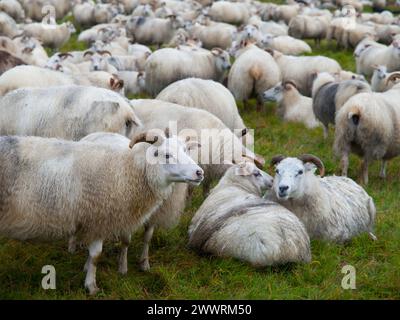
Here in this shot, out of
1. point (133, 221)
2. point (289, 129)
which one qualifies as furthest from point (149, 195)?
point (289, 129)

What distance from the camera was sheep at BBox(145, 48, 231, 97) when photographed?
11.9 m

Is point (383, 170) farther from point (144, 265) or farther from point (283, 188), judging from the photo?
point (144, 265)

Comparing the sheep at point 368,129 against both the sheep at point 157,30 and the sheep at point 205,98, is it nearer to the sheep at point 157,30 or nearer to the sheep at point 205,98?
the sheep at point 205,98

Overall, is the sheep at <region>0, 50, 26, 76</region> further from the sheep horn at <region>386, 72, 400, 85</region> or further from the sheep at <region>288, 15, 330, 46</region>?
the sheep at <region>288, 15, 330, 46</region>

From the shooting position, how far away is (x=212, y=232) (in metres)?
5.74

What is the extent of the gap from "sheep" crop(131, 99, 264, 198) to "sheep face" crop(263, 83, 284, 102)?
4.23 metres

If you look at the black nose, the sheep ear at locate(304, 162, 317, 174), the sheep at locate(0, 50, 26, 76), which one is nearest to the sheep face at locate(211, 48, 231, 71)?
the sheep at locate(0, 50, 26, 76)

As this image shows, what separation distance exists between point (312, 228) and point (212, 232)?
1.10m

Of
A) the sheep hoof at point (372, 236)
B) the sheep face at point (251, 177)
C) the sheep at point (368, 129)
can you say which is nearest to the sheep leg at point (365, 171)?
the sheep at point (368, 129)

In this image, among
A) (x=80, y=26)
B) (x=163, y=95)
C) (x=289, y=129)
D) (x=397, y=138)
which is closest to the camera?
(x=397, y=138)

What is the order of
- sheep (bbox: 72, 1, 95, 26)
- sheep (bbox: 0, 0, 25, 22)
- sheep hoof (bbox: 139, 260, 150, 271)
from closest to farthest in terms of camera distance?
sheep hoof (bbox: 139, 260, 150, 271), sheep (bbox: 0, 0, 25, 22), sheep (bbox: 72, 1, 95, 26)

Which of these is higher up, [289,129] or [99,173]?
[99,173]

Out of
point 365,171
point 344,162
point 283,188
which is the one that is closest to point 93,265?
point 283,188
